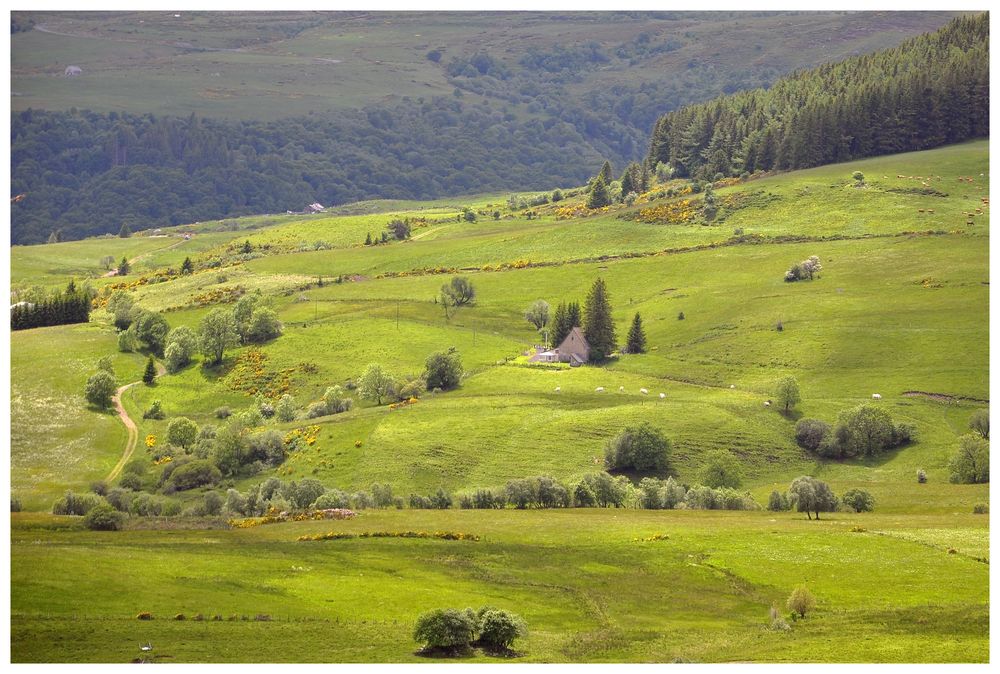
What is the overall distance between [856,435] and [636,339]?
1447 inches

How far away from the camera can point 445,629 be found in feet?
177

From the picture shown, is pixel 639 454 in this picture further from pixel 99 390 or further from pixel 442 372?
pixel 99 390

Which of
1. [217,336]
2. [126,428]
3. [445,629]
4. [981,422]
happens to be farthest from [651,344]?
[445,629]

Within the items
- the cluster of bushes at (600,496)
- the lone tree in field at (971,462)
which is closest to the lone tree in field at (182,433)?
the cluster of bushes at (600,496)

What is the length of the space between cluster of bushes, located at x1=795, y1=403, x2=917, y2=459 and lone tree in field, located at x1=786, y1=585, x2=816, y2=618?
170ft

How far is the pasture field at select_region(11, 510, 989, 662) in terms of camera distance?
5400 centimetres

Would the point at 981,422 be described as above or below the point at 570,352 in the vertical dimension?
below

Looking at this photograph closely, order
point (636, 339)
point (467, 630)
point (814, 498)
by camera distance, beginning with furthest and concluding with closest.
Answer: point (636, 339), point (814, 498), point (467, 630)

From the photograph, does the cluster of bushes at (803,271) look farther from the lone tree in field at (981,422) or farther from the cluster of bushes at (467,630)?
the cluster of bushes at (467,630)

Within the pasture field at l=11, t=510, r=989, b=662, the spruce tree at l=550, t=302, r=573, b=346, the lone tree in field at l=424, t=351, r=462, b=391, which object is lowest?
the pasture field at l=11, t=510, r=989, b=662

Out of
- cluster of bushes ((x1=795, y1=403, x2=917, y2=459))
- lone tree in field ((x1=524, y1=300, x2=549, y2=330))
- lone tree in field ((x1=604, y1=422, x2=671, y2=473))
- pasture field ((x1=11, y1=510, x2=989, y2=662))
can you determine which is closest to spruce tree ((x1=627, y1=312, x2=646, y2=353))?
lone tree in field ((x1=524, y1=300, x2=549, y2=330))

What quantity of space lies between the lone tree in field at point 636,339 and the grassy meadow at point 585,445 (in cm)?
353

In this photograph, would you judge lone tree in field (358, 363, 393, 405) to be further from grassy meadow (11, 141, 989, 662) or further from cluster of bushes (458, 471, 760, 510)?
cluster of bushes (458, 471, 760, 510)

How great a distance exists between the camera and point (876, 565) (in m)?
69.6
